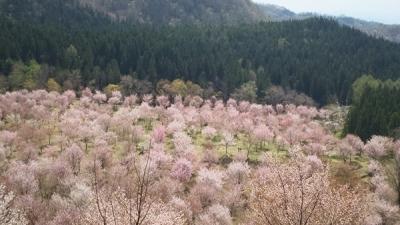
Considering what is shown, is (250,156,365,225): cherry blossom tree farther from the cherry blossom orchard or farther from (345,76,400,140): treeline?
(345,76,400,140): treeline

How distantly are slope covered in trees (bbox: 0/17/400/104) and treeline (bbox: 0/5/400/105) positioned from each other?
27 centimetres

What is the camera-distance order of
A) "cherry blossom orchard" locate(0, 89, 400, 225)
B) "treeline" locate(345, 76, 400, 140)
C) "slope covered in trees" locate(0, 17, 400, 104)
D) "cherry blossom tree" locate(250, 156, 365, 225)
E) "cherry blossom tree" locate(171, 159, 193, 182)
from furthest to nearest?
1. "slope covered in trees" locate(0, 17, 400, 104)
2. "treeline" locate(345, 76, 400, 140)
3. "cherry blossom tree" locate(171, 159, 193, 182)
4. "cherry blossom orchard" locate(0, 89, 400, 225)
5. "cherry blossom tree" locate(250, 156, 365, 225)

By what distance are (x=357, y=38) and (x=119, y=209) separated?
604ft

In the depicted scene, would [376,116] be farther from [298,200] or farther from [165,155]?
[298,200]

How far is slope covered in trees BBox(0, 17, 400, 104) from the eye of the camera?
117500 millimetres

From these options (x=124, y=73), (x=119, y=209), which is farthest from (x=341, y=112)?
(x=119, y=209)

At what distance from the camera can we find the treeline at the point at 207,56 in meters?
116

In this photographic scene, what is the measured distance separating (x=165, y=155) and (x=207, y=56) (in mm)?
79966

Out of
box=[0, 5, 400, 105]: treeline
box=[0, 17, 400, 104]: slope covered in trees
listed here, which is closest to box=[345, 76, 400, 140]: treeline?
box=[0, 17, 400, 104]: slope covered in trees

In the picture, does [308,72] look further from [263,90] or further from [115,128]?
[115,128]

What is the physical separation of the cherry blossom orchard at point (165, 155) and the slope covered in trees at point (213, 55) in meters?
18.9

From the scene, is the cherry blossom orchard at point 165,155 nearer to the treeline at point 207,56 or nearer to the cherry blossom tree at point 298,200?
the treeline at point 207,56

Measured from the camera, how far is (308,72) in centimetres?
14088

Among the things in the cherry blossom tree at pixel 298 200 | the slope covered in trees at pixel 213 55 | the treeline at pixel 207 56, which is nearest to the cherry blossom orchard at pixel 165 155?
the treeline at pixel 207 56
